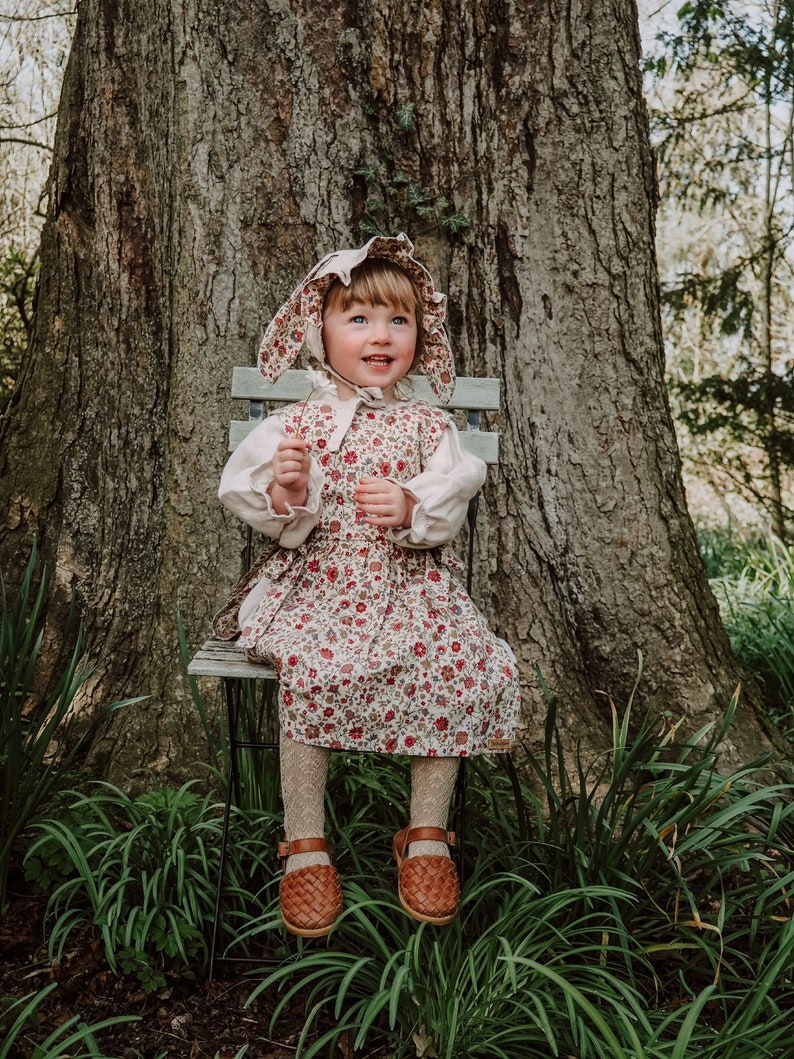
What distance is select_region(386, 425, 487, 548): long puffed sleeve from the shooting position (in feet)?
7.62

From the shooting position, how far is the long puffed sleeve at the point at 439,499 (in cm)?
232

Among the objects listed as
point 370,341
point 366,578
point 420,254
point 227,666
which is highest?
point 420,254

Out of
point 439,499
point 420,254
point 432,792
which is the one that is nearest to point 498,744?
point 432,792

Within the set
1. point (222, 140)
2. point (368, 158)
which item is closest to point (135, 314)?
point (222, 140)

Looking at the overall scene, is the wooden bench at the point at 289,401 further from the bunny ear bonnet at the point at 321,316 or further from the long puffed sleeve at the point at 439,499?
the long puffed sleeve at the point at 439,499

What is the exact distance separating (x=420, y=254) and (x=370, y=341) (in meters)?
0.69

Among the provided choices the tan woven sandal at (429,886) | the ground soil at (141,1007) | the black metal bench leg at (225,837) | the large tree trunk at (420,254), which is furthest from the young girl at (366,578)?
the large tree trunk at (420,254)

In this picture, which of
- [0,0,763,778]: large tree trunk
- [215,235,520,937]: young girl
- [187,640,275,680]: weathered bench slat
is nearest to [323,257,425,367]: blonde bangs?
[215,235,520,937]: young girl

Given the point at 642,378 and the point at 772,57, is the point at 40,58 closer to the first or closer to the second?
the point at 772,57

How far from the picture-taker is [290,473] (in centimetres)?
225

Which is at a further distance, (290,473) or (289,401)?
(289,401)

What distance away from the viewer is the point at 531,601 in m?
3.08

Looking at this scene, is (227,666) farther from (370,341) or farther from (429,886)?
(370,341)

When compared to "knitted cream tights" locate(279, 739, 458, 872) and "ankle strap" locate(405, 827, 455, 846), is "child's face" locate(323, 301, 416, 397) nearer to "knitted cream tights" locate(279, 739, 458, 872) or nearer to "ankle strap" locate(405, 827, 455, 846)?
"knitted cream tights" locate(279, 739, 458, 872)
